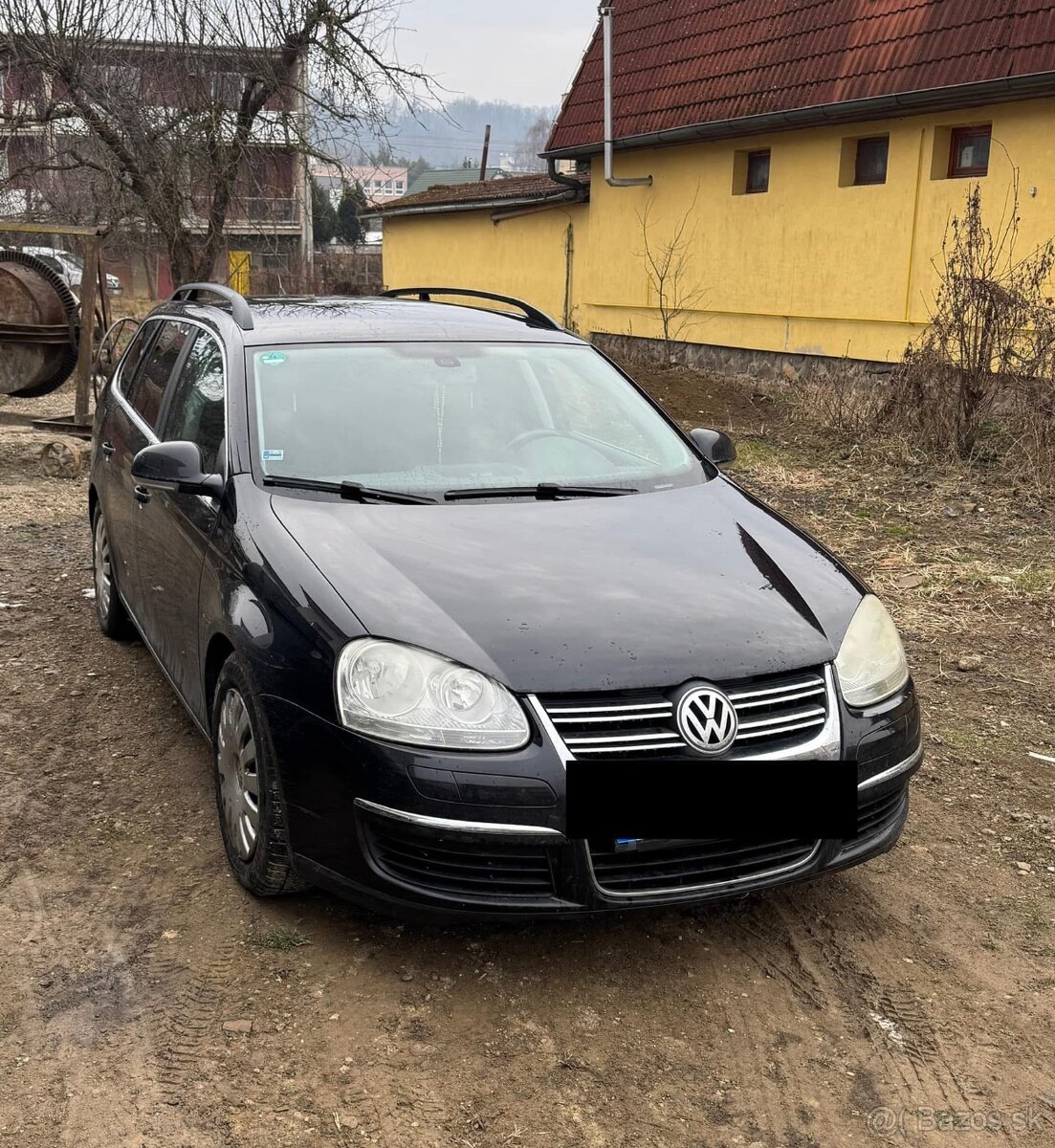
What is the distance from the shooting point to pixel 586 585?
3320mm

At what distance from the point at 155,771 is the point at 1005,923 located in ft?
9.53

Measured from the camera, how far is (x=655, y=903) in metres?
2.98

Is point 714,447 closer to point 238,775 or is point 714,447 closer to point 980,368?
point 238,775

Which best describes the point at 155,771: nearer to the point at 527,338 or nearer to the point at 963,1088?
the point at 527,338

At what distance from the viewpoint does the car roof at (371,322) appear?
14.8 ft

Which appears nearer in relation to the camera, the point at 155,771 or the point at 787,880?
the point at 787,880

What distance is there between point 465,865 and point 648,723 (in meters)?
0.56

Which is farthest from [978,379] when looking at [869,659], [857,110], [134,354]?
[869,659]

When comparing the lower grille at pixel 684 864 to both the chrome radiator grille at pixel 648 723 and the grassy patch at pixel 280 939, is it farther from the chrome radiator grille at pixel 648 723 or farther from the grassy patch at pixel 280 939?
the grassy patch at pixel 280 939

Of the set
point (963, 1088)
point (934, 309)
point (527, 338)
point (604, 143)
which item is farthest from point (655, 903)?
point (604, 143)

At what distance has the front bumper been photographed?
2875 millimetres

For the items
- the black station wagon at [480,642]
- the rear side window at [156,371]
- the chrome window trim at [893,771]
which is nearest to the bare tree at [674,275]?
the rear side window at [156,371]

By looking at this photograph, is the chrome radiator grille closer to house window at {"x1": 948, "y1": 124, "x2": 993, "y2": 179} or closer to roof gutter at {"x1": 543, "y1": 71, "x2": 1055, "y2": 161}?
roof gutter at {"x1": 543, "y1": 71, "x2": 1055, "y2": 161}

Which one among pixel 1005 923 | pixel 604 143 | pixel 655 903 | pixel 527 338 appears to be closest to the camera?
pixel 655 903
